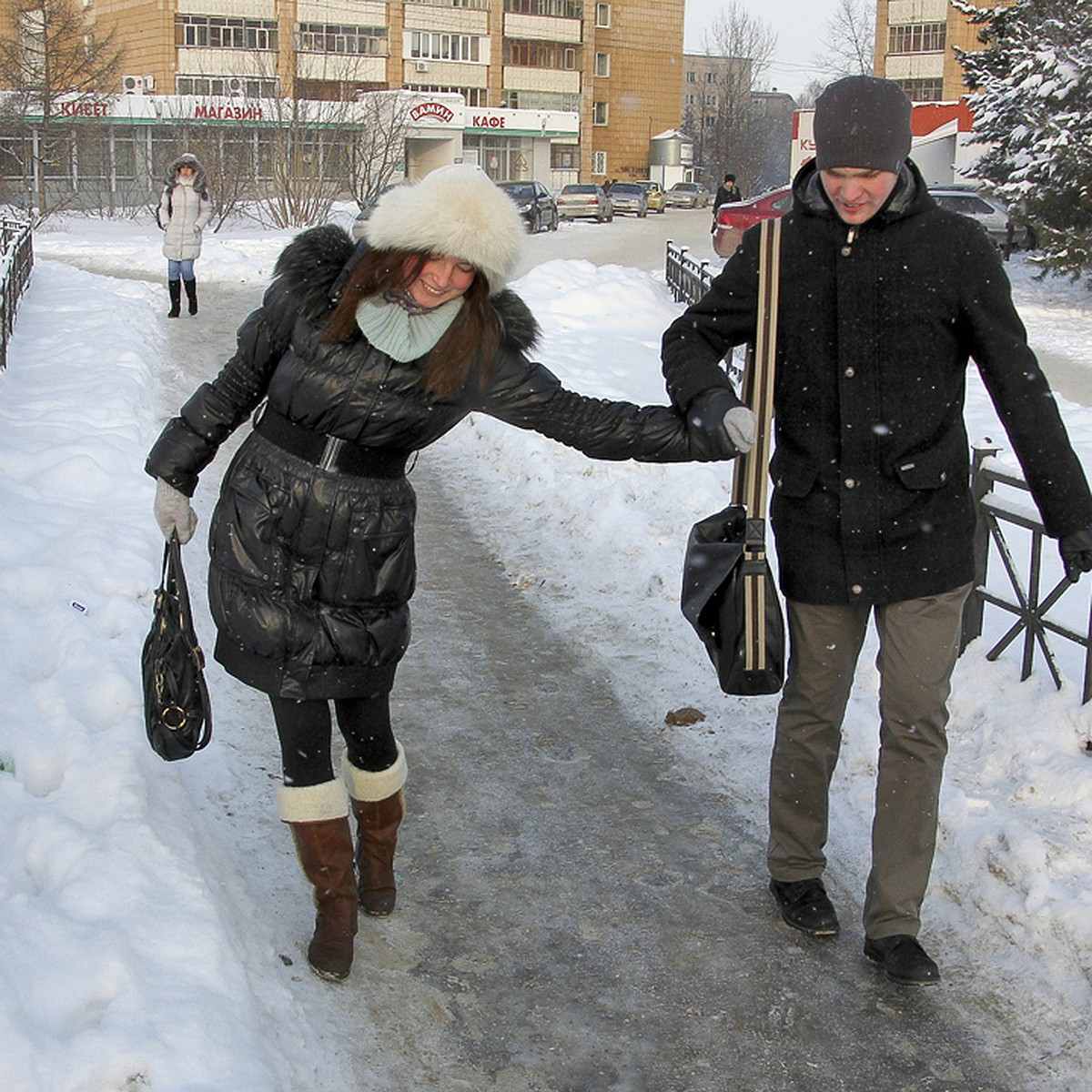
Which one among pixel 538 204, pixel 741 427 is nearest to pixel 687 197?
pixel 538 204

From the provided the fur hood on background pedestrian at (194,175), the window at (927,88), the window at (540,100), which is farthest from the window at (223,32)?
the fur hood on background pedestrian at (194,175)

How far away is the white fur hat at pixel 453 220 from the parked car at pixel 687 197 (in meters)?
60.1

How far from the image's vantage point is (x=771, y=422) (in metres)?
3.40

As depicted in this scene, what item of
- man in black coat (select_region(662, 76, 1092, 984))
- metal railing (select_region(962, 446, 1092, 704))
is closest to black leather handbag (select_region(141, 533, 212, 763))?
man in black coat (select_region(662, 76, 1092, 984))

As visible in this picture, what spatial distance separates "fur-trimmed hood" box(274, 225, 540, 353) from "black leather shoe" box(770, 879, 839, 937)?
1618 mm

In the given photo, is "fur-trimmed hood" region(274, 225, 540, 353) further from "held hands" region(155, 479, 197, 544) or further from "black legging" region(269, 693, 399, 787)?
"black legging" region(269, 693, 399, 787)

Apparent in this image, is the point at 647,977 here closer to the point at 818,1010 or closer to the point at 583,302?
the point at 818,1010

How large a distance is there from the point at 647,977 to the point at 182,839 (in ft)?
4.11

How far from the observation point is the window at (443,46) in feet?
210

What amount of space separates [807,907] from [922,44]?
243ft

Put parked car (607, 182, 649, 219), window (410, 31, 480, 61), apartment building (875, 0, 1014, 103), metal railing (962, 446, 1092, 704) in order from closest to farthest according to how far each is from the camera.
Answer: metal railing (962, 446, 1092, 704) < parked car (607, 182, 649, 219) < window (410, 31, 480, 61) < apartment building (875, 0, 1014, 103)

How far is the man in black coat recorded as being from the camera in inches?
125

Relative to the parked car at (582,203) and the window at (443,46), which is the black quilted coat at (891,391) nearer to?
the parked car at (582,203)

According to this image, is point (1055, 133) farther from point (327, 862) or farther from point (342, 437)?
point (327, 862)
